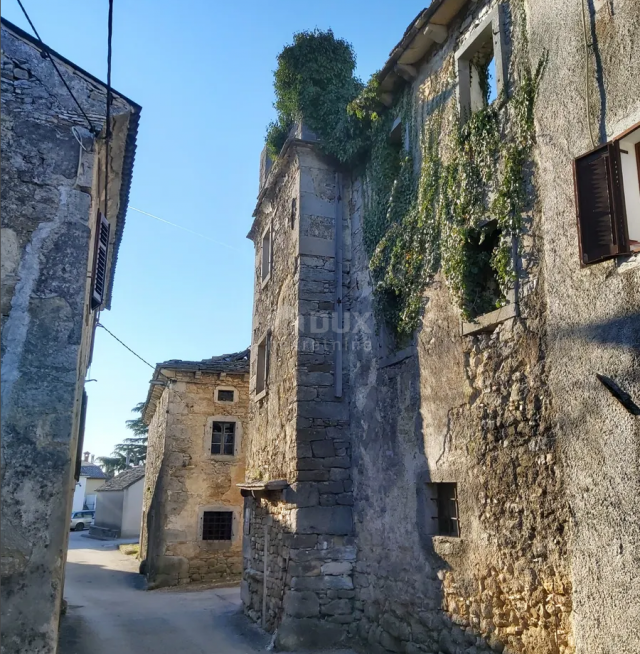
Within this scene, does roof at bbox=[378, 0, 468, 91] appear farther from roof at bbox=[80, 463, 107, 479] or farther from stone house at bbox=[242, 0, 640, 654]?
roof at bbox=[80, 463, 107, 479]

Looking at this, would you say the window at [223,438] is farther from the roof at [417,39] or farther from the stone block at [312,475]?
the roof at [417,39]

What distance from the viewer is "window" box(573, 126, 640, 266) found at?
4.65 m

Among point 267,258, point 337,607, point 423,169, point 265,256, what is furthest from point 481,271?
point 265,256

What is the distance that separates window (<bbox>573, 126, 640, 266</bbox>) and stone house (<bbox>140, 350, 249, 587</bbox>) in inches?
493

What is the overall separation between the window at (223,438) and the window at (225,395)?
631mm

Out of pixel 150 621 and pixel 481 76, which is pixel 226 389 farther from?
pixel 481 76

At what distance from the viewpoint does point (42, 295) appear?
5.94 m

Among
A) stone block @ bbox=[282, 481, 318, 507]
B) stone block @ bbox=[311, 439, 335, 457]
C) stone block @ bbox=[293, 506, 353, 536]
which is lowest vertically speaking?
stone block @ bbox=[293, 506, 353, 536]

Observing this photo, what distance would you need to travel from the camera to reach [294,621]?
816cm

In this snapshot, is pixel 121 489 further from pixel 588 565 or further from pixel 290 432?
pixel 588 565

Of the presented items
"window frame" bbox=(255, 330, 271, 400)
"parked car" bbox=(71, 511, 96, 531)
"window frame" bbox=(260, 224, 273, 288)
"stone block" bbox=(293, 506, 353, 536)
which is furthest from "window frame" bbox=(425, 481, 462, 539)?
"parked car" bbox=(71, 511, 96, 531)

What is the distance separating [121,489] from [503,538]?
2889 cm

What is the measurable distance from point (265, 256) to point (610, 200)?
28.2 ft

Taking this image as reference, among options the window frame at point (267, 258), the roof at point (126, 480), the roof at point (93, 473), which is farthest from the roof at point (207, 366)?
the roof at point (93, 473)
